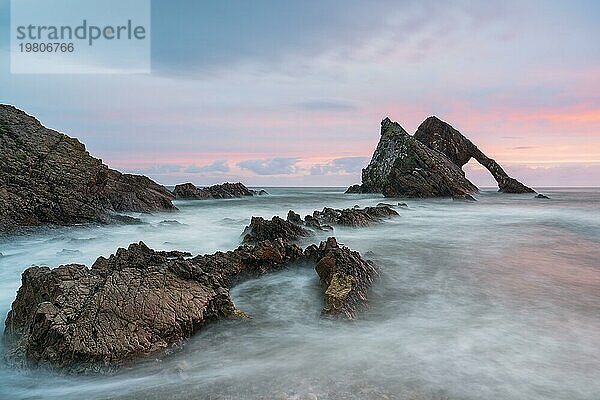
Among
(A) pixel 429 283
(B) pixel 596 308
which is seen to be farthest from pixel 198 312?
(B) pixel 596 308

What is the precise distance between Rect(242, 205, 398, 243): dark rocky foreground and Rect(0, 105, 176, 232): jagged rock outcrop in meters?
6.59

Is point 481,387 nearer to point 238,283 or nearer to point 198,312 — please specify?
point 198,312

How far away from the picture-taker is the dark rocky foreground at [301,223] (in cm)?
1140

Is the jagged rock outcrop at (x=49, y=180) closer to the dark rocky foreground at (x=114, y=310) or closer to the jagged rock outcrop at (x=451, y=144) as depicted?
the dark rocky foreground at (x=114, y=310)

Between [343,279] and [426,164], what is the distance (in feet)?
98.5

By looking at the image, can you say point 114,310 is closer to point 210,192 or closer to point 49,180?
point 49,180

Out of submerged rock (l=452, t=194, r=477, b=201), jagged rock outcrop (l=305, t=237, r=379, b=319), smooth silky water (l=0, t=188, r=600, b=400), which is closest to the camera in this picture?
smooth silky water (l=0, t=188, r=600, b=400)

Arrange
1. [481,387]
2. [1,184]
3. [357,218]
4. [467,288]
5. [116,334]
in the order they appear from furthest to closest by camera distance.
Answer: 1. [357,218]
2. [1,184]
3. [467,288]
4. [116,334]
5. [481,387]

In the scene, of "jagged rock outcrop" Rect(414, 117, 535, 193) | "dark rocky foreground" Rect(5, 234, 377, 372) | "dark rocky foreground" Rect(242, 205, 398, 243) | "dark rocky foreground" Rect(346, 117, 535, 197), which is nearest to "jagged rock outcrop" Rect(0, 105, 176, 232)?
"dark rocky foreground" Rect(242, 205, 398, 243)

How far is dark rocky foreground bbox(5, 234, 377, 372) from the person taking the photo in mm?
4648

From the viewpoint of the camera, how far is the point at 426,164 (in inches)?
1371

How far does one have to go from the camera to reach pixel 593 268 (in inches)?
359

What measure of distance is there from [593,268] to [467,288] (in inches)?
148

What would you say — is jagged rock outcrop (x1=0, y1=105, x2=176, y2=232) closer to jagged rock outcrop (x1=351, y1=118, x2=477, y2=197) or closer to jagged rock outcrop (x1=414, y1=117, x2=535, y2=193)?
jagged rock outcrop (x1=351, y1=118, x2=477, y2=197)
